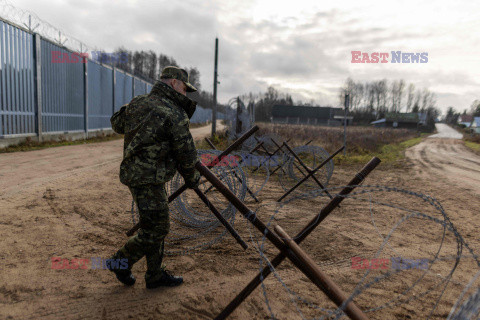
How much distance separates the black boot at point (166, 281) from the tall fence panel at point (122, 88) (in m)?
20.4

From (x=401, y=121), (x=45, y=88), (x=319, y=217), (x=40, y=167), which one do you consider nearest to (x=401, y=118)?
(x=401, y=121)

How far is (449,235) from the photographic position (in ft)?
16.9

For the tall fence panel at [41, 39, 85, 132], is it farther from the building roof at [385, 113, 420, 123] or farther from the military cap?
the building roof at [385, 113, 420, 123]

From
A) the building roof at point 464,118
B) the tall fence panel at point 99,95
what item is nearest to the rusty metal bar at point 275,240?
the tall fence panel at point 99,95

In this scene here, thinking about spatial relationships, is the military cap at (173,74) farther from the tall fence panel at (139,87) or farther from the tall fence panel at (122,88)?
the tall fence panel at (139,87)

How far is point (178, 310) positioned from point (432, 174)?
11.7m

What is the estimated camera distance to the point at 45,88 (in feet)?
42.3

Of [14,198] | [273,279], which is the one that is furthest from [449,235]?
[14,198]

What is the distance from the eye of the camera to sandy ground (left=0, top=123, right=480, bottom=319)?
2.77 meters

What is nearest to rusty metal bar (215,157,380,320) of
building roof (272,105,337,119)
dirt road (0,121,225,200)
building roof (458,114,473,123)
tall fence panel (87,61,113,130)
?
dirt road (0,121,225,200)

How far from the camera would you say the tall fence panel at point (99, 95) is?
17.3 meters

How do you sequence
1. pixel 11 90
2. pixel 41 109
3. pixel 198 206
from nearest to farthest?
1. pixel 198 206
2. pixel 11 90
3. pixel 41 109

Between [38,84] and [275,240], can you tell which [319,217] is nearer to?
[275,240]

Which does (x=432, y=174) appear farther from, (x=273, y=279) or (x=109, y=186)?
(x=109, y=186)
